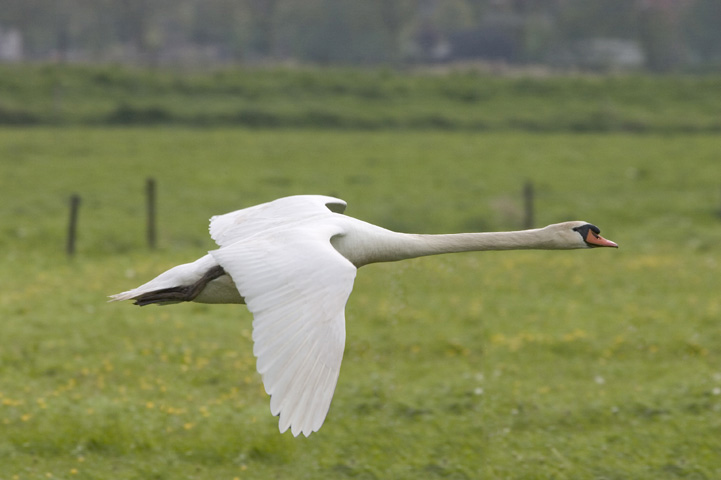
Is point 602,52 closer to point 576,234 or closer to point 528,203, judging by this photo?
point 528,203

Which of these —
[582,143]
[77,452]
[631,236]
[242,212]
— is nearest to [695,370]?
[242,212]

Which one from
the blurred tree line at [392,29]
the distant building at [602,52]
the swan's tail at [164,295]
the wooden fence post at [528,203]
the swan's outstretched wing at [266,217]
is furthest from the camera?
the distant building at [602,52]

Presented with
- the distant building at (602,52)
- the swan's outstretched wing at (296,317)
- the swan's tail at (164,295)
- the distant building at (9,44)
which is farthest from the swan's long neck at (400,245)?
the distant building at (9,44)

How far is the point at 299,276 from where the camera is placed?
211 inches

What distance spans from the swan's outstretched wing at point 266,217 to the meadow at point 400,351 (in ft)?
5.08

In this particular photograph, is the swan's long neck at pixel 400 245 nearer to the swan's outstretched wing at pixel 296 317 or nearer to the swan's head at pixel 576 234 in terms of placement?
the swan's head at pixel 576 234

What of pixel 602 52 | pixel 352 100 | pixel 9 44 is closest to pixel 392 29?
pixel 602 52

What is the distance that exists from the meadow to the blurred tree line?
5359cm

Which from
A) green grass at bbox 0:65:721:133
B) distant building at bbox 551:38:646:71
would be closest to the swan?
green grass at bbox 0:65:721:133

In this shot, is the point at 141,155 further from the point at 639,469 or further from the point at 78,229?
the point at 639,469

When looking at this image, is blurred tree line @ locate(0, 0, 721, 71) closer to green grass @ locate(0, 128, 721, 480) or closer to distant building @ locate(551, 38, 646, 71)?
distant building @ locate(551, 38, 646, 71)

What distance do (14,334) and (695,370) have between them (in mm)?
6826

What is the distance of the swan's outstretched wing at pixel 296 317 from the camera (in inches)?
191

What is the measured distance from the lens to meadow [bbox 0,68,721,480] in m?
7.46
